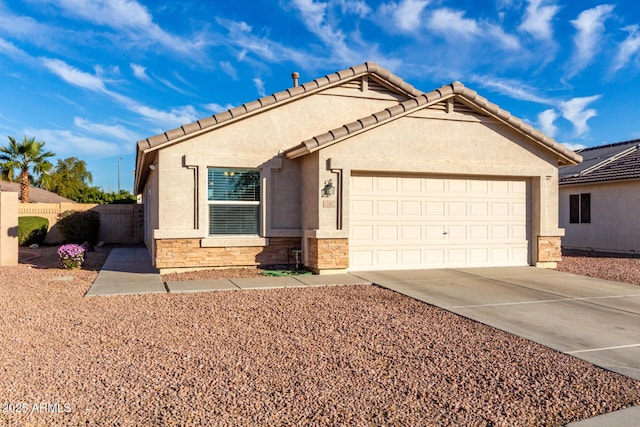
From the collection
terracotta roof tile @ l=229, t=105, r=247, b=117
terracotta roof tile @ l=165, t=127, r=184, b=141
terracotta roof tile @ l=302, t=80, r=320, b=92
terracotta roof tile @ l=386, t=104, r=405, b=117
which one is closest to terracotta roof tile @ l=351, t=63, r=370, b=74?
terracotta roof tile @ l=302, t=80, r=320, b=92

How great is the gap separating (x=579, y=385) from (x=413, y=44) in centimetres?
1343

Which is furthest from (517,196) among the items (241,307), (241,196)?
(241,307)

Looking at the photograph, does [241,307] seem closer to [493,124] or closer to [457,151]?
[457,151]

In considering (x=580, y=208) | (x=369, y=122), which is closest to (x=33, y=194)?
(x=369, y=122)

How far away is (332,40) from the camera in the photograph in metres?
15.4

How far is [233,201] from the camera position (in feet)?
38.9

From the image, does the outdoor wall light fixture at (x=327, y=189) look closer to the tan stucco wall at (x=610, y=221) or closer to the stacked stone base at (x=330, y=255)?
the stacked stone base at (x=330, y=255)

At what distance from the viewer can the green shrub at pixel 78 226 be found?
20078mm

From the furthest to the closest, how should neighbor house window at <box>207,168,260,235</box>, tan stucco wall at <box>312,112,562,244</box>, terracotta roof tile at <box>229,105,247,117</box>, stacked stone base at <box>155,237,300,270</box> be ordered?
1. neighbor house window at <box>207,168,260,235</box>
2. terracotta roof tile at <box>229,105,247,117</box>
3. tan stucco wall at <box>312,112,562,244</box>
4. stacked stone base at <box>155,237,300,270</box>

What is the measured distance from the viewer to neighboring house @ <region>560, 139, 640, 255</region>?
1758 cm

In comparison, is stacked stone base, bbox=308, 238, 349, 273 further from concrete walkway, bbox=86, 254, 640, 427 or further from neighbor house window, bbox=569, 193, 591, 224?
neighbor house window, bbox=569, 193, 591, 224

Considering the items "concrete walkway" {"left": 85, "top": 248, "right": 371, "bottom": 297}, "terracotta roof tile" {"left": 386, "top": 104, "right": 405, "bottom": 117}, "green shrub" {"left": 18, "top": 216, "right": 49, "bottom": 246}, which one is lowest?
"concrete walkway" {"left": 85, "top": 248, "right": 371, "bottom": 297}

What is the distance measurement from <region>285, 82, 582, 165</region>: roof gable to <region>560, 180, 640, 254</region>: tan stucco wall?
6438mm

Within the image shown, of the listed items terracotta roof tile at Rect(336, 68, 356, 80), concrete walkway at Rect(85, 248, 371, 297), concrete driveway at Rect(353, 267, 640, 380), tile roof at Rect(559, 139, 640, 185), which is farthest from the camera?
tile roof at Rect(559, 139, 640, 185)
